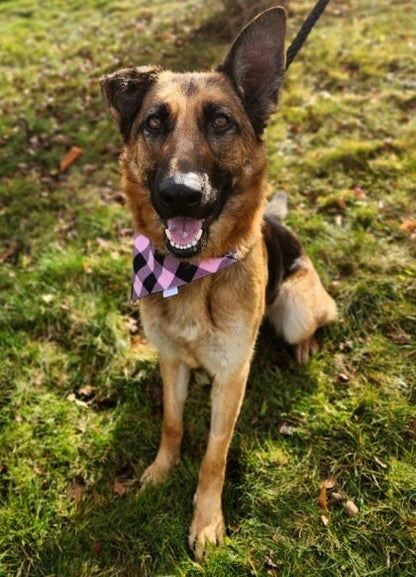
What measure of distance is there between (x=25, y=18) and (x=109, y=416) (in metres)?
11.5

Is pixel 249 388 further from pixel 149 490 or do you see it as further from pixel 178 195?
pixel 178 195

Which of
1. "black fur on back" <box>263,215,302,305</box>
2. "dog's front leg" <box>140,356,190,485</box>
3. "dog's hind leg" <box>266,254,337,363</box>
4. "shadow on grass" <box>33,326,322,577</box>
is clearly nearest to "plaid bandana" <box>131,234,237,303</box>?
"dog's front leg" <box>140,356,190,485</box>

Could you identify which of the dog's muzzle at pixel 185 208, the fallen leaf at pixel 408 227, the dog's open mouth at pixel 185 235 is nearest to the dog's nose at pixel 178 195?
the dog's muzzle at pixel 185 208

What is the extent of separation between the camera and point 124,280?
4.46m

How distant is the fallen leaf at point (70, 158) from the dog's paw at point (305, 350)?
3954mm

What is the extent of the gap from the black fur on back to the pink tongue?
3.52 feet

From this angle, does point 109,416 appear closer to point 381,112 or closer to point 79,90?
point 381,112

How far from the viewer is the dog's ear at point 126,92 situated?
108 inches

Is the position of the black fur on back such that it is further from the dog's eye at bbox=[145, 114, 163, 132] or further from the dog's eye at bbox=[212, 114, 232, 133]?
the dog's eye at bbox=[145, 114, 163, 132]

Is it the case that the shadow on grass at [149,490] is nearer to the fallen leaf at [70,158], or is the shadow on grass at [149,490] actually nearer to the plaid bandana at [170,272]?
the plaid bandana at [170,272]

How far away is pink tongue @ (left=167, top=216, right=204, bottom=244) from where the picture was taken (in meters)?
2.46

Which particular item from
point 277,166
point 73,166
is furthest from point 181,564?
point 73,166

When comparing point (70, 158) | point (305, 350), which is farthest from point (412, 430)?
point (70, 158)

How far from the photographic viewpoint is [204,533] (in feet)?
9.24
